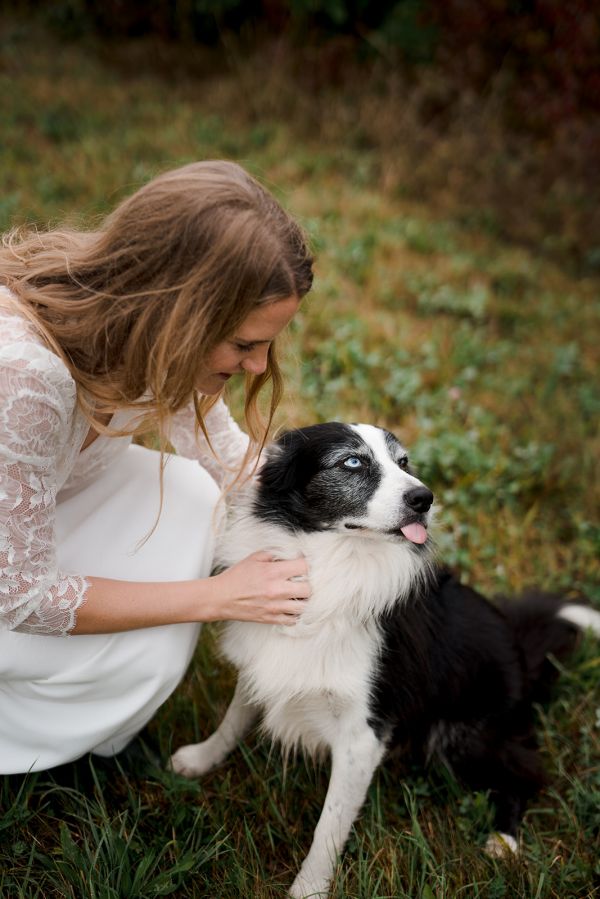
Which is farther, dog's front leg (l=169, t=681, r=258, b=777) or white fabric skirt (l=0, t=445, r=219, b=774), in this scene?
dog's front leg (l=169, t=681, r=258, b=777)

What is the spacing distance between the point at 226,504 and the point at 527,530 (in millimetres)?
1777

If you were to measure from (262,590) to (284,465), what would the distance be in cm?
37

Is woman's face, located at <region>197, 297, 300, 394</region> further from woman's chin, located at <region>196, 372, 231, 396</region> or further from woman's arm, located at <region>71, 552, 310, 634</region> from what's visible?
woman's arm, located at <region>71, 552, 310, 634</region>

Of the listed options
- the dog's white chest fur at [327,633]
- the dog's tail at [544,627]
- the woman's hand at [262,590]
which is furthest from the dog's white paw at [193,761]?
the dog's tail at [544,627]

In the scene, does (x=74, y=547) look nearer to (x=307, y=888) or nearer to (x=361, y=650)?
(x=361, y=650)

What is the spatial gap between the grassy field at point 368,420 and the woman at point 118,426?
0.30 metres

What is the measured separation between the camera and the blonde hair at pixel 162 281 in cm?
179

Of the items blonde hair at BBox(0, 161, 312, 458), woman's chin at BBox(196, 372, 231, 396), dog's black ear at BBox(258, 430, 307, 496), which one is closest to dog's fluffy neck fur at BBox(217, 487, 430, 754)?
dog's black ear at BBox(258, 430, 307, 496)

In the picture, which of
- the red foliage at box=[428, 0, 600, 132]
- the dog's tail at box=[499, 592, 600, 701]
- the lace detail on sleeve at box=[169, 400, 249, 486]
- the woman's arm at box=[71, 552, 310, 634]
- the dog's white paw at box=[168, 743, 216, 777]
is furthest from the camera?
the red foliage at box=[428, 0, 600, 132]

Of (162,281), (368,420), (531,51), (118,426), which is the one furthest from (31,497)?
(531,51)

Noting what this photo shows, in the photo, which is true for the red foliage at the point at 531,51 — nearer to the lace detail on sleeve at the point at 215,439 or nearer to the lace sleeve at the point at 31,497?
the lace detail on sleeve at the point at 215,439

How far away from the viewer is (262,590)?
2150 mm

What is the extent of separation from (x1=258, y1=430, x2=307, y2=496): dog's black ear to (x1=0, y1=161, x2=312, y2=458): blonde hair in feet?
1.43

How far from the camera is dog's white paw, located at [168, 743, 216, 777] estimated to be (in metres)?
2.51
